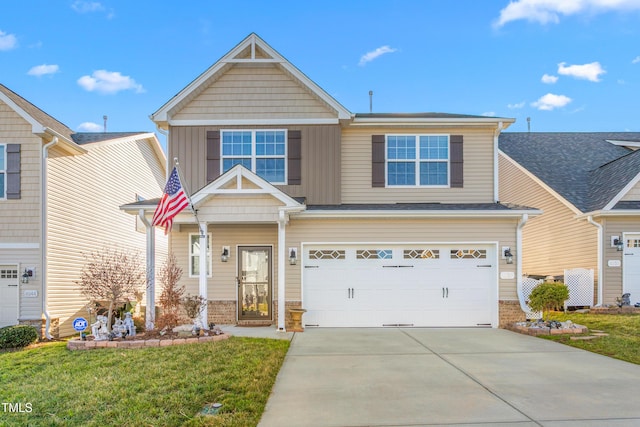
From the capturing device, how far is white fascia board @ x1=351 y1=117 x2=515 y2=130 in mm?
12750

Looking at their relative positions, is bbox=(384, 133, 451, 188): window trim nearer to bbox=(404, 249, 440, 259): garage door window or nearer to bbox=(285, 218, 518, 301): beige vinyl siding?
bbox=(285, 218, 518, 301): beige vinyl siding

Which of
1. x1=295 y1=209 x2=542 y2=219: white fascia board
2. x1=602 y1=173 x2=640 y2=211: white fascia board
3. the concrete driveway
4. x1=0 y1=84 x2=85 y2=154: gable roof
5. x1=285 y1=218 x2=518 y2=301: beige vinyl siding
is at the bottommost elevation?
the concrete driveway

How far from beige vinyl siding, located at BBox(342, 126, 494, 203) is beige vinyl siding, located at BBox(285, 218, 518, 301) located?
40.2 inches

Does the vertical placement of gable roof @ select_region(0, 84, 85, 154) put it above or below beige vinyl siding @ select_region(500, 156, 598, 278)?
above

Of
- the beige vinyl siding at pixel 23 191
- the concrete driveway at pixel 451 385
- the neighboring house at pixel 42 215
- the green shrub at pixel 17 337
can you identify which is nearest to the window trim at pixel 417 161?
the concrete driveway at pixel 451 385

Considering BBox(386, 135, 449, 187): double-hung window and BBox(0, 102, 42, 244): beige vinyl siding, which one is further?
BBox(386, 135, 449, 187): double-hung window

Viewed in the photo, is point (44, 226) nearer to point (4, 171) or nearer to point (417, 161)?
point (4, 171)

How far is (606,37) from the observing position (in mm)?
20500

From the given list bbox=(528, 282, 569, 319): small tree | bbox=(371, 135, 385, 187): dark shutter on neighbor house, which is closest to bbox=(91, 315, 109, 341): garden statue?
bbox=(371, 135, 385, 187): dark shutter on neighbor house

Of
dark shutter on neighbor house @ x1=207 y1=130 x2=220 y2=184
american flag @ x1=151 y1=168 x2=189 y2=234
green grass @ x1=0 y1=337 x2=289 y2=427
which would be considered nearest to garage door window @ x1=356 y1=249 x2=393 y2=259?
green grass @ x1=0 y1=337 x2=289 y2=427

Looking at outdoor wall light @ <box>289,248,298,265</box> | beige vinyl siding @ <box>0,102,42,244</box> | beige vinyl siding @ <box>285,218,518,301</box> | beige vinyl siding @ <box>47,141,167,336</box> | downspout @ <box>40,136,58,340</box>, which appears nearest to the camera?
downspout @ <box>40,136,58,340</box>

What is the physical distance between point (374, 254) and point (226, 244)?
12.2 ft

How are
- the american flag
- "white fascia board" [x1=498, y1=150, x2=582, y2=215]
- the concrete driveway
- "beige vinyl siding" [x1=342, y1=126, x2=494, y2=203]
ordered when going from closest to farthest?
the concrete driveway, the american flag, "beige vinyl siding" [x1=342, y1=126, x2=494, y2=203], "white fascia board" [x1=498, y1=150, x2=582, y2=215]

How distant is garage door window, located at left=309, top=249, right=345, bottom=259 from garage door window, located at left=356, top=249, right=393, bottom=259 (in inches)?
16.4
